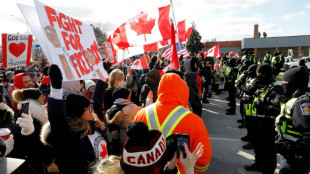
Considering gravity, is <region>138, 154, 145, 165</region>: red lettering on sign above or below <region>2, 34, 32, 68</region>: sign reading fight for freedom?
below

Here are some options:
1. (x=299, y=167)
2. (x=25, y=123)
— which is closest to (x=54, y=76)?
(x=25, y=123)

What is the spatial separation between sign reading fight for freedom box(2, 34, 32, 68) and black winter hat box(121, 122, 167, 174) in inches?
161

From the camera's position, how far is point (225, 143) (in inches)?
213

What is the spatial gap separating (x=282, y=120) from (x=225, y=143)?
2.85m

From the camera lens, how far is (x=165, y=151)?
1.44 metres

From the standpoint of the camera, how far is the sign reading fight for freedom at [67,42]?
211 centimetres

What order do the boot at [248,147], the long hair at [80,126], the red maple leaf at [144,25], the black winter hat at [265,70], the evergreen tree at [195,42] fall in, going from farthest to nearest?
1. the evergreen tree at [195,42]
2. the red maple leaf at [144,25]
3. the boot at [248,147]
4. the black winter hat at [265,70]
5. the long hair at [80,126]

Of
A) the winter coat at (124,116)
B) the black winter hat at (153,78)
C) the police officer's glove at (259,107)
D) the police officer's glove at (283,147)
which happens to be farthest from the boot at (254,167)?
the winter coat at (124,116)

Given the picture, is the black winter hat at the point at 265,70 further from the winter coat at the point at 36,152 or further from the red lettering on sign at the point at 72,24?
the winter coat at the point at 36,152

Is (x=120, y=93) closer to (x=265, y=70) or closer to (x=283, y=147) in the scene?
(x=283, y=147)

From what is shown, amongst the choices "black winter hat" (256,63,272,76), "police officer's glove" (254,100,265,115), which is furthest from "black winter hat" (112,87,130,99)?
"black winter hat" (256,63,272,76)

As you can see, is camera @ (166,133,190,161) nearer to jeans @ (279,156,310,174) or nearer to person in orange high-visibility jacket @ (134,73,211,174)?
person in orange high-visibility jacket @ (134,73,211,174)

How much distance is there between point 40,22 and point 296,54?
164 ft

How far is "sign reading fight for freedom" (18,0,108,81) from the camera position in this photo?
2.11 meters
